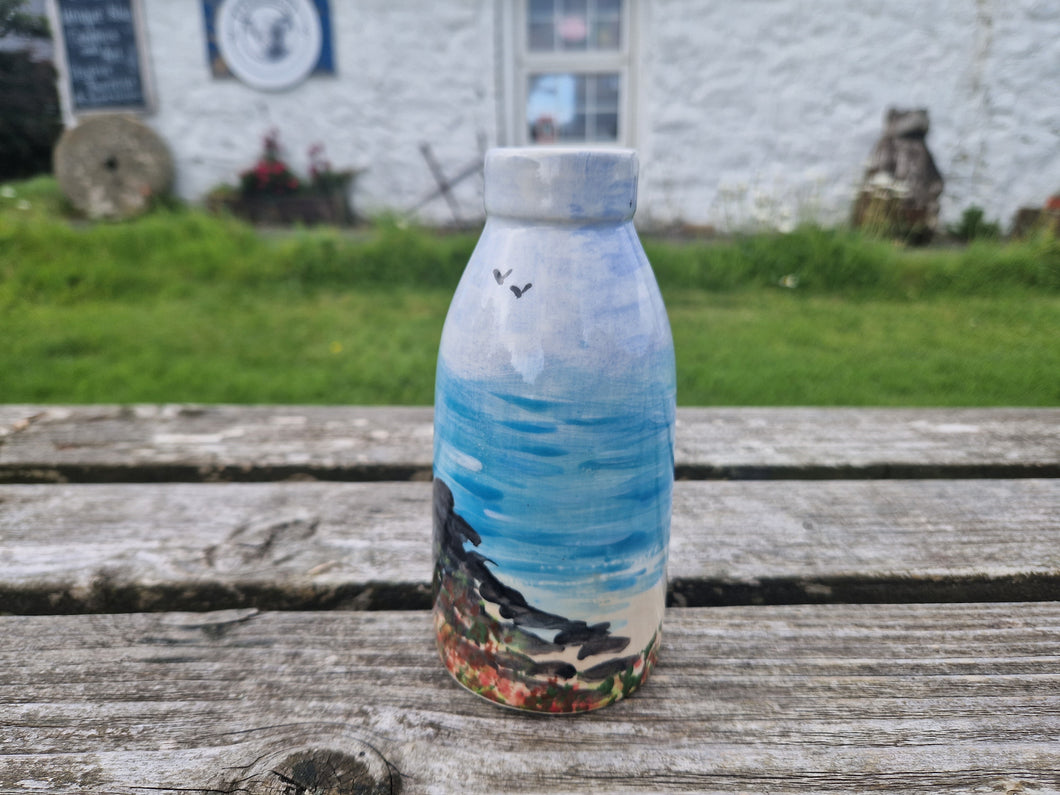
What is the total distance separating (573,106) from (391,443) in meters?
4.92

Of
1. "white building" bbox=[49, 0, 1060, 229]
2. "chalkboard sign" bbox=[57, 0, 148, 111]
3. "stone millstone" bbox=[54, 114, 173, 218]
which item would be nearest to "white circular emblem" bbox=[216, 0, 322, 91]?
"white building" bbox=[49, 0, 1060, 229]

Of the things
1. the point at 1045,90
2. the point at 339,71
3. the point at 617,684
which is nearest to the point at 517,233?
the point at 617,684

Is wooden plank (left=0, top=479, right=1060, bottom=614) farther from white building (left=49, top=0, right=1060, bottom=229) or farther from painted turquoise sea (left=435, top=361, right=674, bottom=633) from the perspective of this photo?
white building (left=49, top=0, right=1060, bottom=229)

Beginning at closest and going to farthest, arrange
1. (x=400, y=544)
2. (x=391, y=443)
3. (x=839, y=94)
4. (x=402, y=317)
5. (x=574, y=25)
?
1. (x=400, y=544)
2. (x=391, y=443)
3. (x=402, y=317)
4. (x=839, y=94)
5. (x=574, y=25)

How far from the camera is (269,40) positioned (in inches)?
213

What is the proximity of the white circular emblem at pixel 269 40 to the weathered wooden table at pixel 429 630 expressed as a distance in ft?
16.5

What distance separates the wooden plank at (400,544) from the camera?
2.70 feet

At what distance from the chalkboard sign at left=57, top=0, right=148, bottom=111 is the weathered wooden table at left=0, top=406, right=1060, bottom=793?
5.50m

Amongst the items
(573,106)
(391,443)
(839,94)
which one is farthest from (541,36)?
(391,443)

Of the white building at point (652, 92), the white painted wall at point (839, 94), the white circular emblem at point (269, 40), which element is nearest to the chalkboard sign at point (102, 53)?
the white building at point (652, 92)

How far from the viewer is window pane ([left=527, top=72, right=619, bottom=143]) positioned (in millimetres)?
5469

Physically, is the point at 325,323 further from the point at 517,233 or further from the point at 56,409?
the point at 517,233

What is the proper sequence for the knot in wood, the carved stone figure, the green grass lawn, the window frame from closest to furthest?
the knot in wood, the green grass lawn, the carved stone figure, the window frame

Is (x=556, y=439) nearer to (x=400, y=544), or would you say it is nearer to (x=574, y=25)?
(x=400, y=544)
